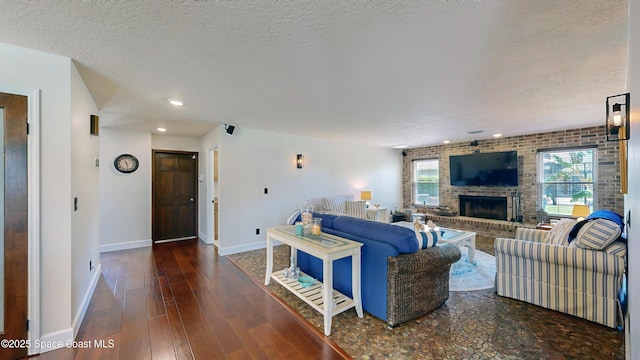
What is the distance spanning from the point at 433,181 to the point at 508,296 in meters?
4.81

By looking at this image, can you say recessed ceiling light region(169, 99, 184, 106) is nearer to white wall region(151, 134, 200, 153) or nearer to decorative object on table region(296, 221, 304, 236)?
decorative object on table region(296, 221, 304, 236)

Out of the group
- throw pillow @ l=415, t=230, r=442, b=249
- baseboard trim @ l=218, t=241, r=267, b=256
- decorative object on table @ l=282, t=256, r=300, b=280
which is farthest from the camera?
baseboard trim @ l=218, t=241, r=267, b=256

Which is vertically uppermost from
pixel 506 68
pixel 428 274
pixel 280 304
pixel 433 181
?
pixel 506 68

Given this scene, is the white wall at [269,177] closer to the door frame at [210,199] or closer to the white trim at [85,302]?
the door frame at [210,199]

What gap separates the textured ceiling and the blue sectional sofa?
1.50 m

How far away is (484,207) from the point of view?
6.23m

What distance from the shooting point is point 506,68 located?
85.4 inches

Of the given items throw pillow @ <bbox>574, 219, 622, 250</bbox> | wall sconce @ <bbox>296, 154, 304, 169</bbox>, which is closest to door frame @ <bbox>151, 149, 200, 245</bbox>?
wall sconce @ <bbox>296, 154, 304, 169</bbox>

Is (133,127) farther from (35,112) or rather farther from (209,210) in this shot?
(35,112)

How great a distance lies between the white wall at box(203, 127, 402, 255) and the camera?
4.54 metres

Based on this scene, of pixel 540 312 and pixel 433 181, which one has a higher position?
pixel 433 181

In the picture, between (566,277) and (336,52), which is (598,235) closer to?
(566,277)

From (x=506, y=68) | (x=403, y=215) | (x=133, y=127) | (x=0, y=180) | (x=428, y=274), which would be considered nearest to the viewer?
(x=0, y=180)

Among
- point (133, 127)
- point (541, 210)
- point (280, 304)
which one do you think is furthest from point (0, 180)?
point (541, 210)
